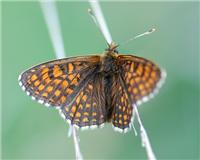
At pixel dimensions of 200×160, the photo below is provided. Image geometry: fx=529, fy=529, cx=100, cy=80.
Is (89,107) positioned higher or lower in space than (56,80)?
lower

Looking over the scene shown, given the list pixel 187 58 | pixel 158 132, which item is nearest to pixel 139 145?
pixel 158 132

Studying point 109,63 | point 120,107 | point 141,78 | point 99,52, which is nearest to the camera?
point 141,78

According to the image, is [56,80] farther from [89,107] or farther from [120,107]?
[120,107]

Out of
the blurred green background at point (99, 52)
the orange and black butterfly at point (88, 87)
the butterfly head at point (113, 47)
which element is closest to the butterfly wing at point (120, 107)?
the orange and black butterfly at point (88, 87)

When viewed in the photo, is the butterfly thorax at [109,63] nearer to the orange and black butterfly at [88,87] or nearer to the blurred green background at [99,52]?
the orange and black butterfly at [88,87]

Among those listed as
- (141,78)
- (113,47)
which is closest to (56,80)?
(113,47)

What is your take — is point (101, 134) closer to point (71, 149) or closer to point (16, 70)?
point (71, 149)

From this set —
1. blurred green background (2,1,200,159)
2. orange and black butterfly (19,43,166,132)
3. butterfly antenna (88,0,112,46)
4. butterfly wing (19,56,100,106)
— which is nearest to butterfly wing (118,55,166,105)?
orange and black butterfly (19,43,166,132)

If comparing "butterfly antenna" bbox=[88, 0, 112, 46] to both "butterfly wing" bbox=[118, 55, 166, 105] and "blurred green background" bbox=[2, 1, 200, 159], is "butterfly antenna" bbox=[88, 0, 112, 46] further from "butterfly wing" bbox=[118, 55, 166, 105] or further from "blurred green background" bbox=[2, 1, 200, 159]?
"blurred green background" bbox=[2, 1, 200, 159]
